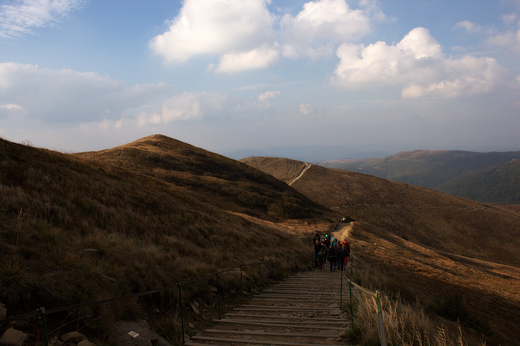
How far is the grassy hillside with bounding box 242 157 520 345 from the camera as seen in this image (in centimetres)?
1513

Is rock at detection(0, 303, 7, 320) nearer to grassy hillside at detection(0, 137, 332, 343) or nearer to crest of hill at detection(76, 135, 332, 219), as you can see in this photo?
grassy hillside at detection(0, 137, 332, 343)

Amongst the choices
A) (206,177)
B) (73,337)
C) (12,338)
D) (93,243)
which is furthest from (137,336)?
(206,177)

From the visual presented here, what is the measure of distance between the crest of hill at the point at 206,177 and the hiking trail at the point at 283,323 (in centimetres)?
2870

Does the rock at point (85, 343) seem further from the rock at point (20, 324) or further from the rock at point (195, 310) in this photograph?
the rock at point (195, 310)

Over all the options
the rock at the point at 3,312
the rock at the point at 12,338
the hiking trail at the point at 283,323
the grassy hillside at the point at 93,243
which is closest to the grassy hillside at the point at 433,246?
the hiking trail at the point at 283,323

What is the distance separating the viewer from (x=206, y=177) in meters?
50.3

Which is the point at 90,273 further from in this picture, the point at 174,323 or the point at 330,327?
the point at 330,327

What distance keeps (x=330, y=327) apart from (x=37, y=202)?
31.3 feet

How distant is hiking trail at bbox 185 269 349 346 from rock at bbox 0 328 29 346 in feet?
8.12

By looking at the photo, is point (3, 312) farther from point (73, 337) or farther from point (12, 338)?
point (73, 337)

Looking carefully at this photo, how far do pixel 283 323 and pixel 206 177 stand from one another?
149 feet

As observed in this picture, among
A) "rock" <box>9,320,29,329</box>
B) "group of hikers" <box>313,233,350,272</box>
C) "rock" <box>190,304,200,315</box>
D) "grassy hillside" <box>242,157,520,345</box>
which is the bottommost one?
"grassy hillside" <box>242,157,520,345</box>

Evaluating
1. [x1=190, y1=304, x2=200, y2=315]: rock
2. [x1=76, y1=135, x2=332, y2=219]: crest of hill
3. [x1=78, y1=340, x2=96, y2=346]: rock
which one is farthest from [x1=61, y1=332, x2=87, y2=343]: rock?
[x1=76, y1=135, x2=332, y2=219]: crest of hill

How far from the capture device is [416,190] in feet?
305
